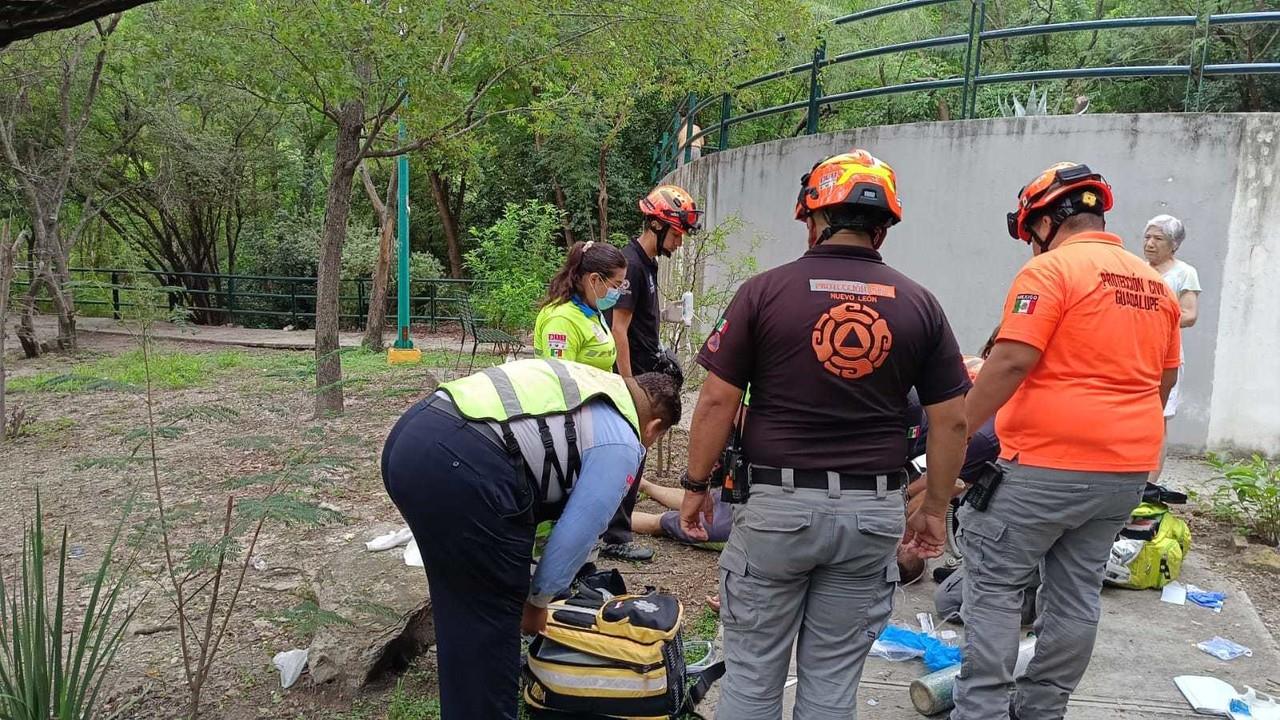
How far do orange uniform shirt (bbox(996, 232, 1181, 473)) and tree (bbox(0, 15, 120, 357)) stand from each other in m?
11.7

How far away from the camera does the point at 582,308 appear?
4059 mm

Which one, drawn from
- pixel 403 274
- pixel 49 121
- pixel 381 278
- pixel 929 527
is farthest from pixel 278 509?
pixel 49 121

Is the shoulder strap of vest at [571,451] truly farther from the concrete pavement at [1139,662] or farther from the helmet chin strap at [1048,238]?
the helmet chin strap at [1048,238]

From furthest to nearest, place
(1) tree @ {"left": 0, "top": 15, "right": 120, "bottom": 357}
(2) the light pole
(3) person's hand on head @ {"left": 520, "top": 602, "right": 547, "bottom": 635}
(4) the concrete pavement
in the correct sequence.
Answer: (1) tree @ {"left": 0, "top": 15, "right": 120, "bottom": 357}, (2) the light pole, (4) the concrete pavement, (3) person's hand on head @ {"left": 520, "top": 602, "right": 547, "bottom": 635}

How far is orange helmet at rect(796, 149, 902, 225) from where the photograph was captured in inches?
92.9

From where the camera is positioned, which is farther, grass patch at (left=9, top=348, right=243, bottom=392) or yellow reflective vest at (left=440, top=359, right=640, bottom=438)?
grass patch at (left=9, top=348, right=243, bottom=392)

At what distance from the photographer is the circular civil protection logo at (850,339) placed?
2.26 metres

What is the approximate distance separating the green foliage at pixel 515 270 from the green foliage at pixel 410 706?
7334mm

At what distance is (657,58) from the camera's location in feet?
28.1

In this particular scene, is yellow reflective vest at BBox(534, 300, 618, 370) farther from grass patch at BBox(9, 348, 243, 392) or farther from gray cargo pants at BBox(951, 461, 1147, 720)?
grass patch at BBox(9, 348, 243, 392)

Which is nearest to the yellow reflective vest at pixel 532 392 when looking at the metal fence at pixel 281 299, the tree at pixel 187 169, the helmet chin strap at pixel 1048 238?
the helmet chin strap at pixel 1048 238

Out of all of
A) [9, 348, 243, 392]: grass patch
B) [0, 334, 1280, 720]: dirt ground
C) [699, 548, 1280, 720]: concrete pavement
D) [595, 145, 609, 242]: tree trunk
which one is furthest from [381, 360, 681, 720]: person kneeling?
[595, 145, 609, 242]: tree trunk

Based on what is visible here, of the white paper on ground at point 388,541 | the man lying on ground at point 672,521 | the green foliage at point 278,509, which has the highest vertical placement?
the green foliage at point 278,509

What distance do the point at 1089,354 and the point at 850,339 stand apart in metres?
0.89
